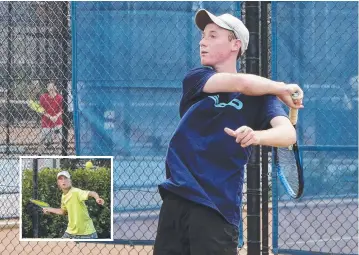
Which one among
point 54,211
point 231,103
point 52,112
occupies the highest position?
point 52,112

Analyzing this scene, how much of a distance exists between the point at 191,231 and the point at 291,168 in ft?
4.21

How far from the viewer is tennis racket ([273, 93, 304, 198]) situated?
3.84 metres

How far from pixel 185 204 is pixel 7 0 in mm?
3567

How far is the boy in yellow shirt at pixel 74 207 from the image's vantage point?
511cm

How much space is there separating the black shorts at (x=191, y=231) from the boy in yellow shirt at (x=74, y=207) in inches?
75.4

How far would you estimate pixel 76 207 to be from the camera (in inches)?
201

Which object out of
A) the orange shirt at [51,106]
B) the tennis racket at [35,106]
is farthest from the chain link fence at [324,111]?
the tennis racket at [35,106]

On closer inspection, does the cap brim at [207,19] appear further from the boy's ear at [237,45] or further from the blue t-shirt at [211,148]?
the blue t-shirt at [211,148]

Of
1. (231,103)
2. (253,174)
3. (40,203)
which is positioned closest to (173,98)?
(253,174)

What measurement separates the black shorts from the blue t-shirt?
0.12 feet

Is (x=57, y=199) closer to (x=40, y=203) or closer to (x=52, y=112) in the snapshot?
(x=40, y=203)

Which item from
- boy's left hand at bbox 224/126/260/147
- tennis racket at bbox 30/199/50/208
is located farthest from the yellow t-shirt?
boy's left hand at bbox 224/126/260/147

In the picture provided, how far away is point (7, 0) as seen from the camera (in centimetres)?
627

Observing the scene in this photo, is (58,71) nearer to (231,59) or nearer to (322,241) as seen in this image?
(322,241)
